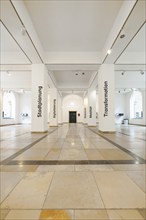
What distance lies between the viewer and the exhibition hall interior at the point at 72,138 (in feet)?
5.00

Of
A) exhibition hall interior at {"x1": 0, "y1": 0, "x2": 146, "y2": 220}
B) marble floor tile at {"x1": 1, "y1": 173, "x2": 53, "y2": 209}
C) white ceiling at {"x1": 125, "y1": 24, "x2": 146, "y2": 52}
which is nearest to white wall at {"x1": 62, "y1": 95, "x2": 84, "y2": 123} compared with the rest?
exhibition hall interior at {"x1": 0, "y1": 0, "x2": 146, "y2": 220}

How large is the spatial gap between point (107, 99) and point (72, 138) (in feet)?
10.5

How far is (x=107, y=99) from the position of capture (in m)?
8.23

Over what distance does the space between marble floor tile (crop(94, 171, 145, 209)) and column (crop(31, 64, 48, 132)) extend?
6.34 meters

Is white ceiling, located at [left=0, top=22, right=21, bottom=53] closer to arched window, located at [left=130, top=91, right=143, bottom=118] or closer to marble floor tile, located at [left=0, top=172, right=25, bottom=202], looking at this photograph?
marble floor tile, located at [left=0, top=172, right=25, bottom=202]

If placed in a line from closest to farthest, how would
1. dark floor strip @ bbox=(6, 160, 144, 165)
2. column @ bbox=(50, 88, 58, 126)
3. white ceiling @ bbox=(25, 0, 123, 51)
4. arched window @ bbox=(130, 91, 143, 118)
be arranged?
1. dark floor strip @ bbox=(6, 160, 144, 165)
2. white ceiling @ bbox=(25, 0, 123, 51)
3. column @ bbox=(50, 88, 58, 126)
4. arched window @ bbox=(130, 91, 143, 118)

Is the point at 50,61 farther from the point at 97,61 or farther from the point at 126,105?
the point at 126,105

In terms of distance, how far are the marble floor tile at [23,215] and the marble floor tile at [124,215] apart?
65 cm

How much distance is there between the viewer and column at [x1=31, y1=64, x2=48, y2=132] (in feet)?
26.9

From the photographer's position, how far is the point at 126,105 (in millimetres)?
22891

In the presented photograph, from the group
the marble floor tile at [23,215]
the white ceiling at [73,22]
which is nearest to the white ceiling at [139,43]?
the white ceiling at [73,22]

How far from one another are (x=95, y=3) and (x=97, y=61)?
11.7 ft

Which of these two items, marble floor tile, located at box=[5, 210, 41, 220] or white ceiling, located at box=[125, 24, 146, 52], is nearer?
marble floor tile, located at box=[5, 210, 41, 220]

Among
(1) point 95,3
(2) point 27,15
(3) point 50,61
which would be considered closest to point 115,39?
(1) point 95,3
